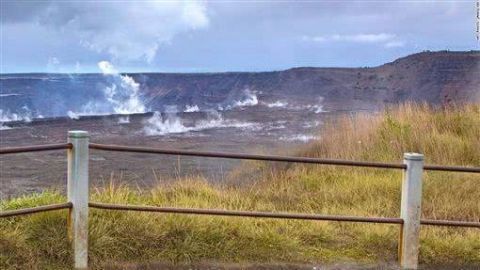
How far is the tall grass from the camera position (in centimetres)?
648

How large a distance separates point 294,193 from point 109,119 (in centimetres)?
2348

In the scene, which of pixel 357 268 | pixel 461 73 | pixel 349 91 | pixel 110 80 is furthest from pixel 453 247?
pixel 110 80

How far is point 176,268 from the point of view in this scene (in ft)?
21.7

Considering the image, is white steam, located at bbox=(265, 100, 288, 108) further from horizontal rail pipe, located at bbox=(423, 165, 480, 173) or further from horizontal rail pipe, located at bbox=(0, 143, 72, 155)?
horizontal rail pipe, located at bbox=(0, 143, 72, 155)

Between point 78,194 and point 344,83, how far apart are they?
43.5 meters

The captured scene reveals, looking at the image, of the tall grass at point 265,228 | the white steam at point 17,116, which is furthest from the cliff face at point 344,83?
the tall grass at point 265,228

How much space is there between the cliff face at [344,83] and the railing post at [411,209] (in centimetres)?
2042

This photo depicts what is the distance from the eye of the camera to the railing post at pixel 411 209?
21.8 ft

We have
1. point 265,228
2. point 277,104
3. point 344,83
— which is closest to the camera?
point 265,228

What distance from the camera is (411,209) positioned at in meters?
6.73

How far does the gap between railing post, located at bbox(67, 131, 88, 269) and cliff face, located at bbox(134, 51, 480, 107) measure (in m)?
22.1

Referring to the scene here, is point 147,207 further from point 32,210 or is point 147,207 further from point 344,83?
point 344,83

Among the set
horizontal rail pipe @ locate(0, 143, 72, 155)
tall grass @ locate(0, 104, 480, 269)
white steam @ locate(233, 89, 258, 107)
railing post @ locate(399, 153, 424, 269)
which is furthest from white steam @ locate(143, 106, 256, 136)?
horizontal rail pipe @ locate(0, 143, 72, 155)

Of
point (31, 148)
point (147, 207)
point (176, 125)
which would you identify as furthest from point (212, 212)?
point (176, 125)
